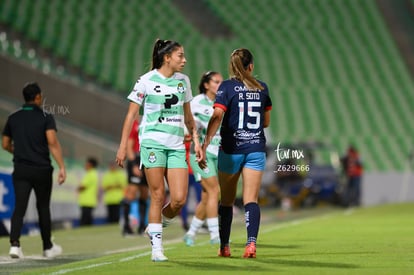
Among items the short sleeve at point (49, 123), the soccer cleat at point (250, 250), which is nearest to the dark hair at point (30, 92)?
the short sleeve at point (49, 123)

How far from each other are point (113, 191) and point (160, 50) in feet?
48.2

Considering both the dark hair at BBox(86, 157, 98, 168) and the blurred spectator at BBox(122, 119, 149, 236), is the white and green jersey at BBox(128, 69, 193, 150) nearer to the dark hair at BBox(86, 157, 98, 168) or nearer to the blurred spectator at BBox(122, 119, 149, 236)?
the blurred spectator at BBox(122, 119, 149, 236)

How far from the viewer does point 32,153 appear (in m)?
12.9

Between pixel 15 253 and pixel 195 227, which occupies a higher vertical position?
pixel 195 227

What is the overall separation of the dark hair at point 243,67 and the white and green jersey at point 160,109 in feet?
1.91

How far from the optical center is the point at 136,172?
16906 millimetres

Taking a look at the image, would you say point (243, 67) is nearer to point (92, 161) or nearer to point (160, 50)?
point (160, 50)

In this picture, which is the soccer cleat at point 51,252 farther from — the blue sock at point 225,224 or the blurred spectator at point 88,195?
the blurred spectator at point 88,195

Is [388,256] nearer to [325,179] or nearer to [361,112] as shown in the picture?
[325,179]

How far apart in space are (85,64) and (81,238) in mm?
13892

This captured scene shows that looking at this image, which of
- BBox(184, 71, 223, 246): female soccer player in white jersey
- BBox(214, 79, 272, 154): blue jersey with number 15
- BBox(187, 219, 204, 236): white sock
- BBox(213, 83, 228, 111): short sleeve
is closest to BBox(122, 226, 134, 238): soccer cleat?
BBox(184, 71, 223, 246): female soccer player in white jersey

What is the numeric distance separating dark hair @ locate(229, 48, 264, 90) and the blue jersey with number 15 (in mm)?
49

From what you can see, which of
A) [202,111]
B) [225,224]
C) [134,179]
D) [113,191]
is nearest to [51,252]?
[202,111]

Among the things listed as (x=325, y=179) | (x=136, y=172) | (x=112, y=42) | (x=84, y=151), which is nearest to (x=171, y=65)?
(x=136, y=172)
